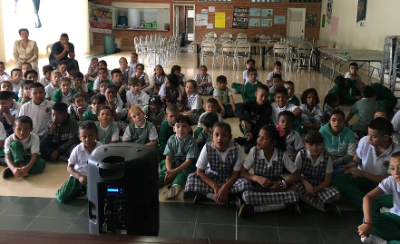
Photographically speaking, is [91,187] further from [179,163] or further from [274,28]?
[274,28]

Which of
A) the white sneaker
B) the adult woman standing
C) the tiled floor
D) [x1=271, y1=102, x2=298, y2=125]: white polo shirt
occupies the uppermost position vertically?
the adult woman standing

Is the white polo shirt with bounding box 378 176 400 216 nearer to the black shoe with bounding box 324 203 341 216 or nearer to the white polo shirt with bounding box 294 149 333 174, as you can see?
the black shoe with bounding box 324 203 341 216

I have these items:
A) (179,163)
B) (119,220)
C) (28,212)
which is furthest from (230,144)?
(28,212)

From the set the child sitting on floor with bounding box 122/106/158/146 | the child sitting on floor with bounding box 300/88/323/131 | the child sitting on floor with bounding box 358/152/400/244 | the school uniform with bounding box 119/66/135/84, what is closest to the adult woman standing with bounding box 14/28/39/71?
the school uniform with bounding box 119/66/135/84

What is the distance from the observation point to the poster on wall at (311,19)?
49.1ft

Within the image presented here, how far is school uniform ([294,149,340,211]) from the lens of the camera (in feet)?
8.82

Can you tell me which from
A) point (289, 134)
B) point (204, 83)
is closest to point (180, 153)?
point (289, 134)

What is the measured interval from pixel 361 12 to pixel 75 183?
9.75 metres

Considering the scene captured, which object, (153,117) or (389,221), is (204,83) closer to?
(153,117)

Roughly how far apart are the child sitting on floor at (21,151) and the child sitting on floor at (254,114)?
6.79 ft

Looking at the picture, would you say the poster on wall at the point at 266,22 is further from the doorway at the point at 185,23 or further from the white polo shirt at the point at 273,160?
the white polo shirt at the point at 273,160

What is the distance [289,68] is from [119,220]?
28.6 feet

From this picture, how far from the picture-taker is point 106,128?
3.54 meters

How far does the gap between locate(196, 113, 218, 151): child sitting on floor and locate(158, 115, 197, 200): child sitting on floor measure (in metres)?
0.23
